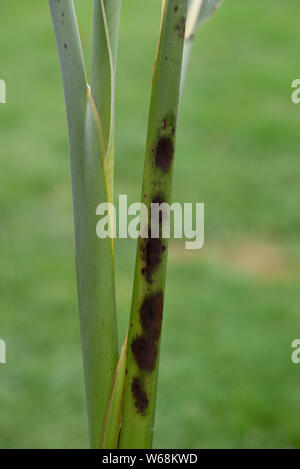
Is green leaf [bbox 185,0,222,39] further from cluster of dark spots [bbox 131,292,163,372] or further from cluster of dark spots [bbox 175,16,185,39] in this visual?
cluster of dark spots [bbox 131,292,163,372]

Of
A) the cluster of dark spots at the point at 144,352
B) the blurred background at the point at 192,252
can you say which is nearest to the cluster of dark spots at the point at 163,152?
the cluster of dark spots at the point at 144,352

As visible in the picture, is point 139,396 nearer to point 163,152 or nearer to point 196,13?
point 163,152

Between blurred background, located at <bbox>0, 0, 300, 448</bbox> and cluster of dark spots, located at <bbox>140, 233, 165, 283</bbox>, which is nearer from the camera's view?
cluster of dark spots, located at <bbox>140, 233, 165, 283</bbox>

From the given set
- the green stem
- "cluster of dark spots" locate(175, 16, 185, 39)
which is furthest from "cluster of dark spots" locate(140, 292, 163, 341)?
"cluster of dark spots" locate(175, 16, 185, 39)

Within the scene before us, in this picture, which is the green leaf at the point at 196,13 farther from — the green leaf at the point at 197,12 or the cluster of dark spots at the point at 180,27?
the cluster of dark spots at the point at 180,27

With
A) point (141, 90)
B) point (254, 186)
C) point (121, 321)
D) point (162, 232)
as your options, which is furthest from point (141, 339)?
point (141, 90)

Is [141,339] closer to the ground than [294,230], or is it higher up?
closer to the ground
